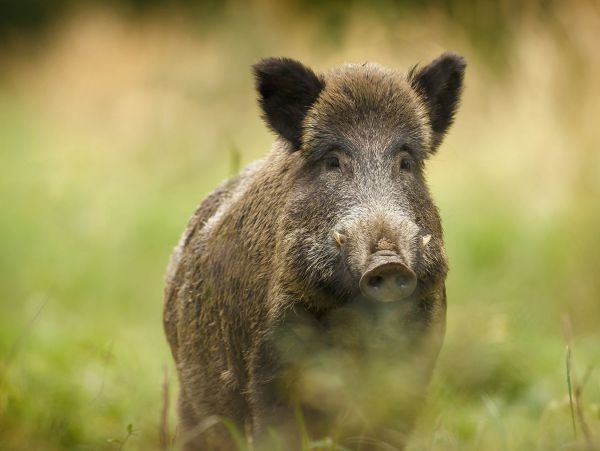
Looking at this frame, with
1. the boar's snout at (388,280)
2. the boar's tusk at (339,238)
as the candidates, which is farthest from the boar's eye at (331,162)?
the boar's snout at (388,280)

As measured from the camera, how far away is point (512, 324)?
597 centimetres

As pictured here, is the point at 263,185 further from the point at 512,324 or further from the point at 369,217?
the point at 512,324

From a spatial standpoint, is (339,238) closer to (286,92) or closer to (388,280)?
(388,280)

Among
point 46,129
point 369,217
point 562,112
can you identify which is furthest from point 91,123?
point 369,217

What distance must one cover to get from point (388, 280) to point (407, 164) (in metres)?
0.95

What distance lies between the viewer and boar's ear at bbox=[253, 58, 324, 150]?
4.96 m

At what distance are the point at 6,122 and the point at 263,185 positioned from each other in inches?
376

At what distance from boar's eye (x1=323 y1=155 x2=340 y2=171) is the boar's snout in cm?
83

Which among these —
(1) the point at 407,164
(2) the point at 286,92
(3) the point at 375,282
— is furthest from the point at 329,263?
(2) the point at 286,92

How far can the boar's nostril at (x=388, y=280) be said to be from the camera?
4004 millimetres

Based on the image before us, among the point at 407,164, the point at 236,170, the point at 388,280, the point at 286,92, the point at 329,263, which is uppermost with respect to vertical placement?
the point at 286,92

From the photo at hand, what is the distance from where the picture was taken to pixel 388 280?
159 inches

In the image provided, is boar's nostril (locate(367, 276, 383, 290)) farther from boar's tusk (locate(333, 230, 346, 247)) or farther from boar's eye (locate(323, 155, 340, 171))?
boar's eye (locate(323, 155, 340, 171))

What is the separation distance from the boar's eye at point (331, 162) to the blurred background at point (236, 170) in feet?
1.64
